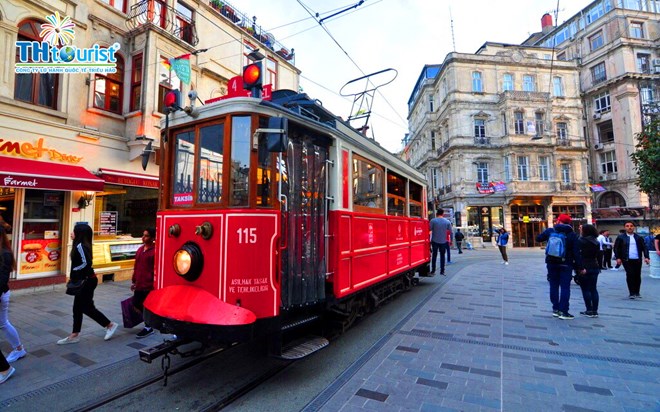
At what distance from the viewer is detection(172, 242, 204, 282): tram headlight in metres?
3.46

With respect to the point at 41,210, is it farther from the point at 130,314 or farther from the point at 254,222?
the point at 254,222

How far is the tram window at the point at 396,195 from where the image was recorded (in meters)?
6.59

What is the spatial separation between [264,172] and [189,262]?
122cm

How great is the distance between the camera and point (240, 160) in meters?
3.60

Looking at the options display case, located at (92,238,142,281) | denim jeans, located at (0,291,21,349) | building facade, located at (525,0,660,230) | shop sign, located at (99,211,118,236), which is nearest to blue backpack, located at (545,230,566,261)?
denim jeans, located at (0,291,21,349)

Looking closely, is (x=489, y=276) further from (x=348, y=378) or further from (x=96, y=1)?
(x=96, y=1)

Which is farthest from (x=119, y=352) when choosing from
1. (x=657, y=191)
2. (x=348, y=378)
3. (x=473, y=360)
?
(x=657, y=191)

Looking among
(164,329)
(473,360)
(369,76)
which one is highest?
(369,76)

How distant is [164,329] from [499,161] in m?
32.7

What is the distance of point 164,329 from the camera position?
11.2ft

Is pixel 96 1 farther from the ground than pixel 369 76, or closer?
farther from the ground

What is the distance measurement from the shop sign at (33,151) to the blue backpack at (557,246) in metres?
11.7

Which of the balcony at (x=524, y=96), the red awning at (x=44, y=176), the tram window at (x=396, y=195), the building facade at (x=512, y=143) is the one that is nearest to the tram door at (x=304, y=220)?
the tram window at (x=396, y=195)

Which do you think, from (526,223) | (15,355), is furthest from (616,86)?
(15,355)
